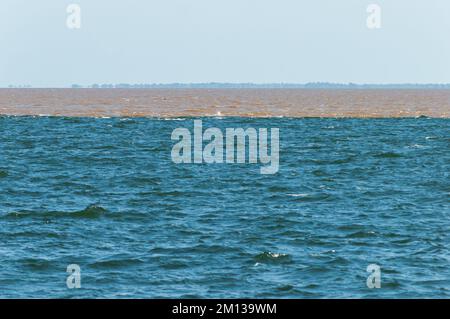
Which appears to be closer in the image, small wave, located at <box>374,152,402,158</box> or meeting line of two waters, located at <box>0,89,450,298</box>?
meeting line of two waters, located at <box>0,89,450,298</box>

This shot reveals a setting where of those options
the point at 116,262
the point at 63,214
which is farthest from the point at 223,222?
the point at 116,262

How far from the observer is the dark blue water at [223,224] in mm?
26266

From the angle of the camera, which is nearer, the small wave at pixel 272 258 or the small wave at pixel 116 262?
the small wave at pixel 116 262

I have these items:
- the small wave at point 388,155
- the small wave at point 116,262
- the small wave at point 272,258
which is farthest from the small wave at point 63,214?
the small wave at point 388,155

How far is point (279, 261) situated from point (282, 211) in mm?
10112

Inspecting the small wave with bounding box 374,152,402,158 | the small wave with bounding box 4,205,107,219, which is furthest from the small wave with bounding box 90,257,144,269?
the small wave with bounding box 374,152,402,158

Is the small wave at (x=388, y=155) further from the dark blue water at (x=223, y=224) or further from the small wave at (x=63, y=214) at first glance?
the small wave at (x=63, y=214)

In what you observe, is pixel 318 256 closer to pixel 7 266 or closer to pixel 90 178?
pixel 7 266

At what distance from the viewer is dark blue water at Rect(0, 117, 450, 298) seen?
86.2 ft

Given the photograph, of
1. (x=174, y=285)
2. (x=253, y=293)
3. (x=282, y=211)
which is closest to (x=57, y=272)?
(x=174, y=285)

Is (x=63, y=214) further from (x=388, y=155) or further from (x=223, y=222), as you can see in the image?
(x=388, y=155)

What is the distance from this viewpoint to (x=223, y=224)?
35.6 m

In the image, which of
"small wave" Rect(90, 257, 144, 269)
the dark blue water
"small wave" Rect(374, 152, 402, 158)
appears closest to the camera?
the dark blue water

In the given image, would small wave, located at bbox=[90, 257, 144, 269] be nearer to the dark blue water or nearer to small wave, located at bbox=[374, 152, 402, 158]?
the dark blue water
